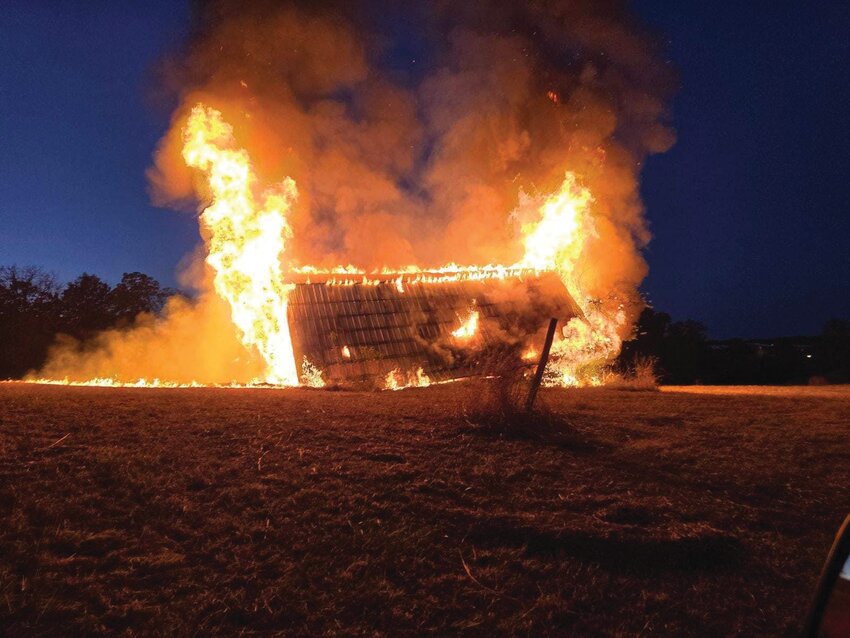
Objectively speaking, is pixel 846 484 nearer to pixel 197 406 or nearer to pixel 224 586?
pixel 224 586

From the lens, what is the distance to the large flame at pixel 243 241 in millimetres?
14141

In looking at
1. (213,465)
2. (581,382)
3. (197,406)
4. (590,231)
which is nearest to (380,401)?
(197,406)

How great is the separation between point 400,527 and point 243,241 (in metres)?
11.6

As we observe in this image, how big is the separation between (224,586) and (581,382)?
1301cm

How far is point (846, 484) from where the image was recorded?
519 cm

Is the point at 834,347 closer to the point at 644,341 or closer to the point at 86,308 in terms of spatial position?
the point at 644,341

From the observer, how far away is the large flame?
14141 millimetres

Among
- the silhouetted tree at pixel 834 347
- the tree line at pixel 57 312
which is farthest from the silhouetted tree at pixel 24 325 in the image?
the silhouetted tree at pixel 834 347

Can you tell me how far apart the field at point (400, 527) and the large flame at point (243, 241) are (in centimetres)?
732

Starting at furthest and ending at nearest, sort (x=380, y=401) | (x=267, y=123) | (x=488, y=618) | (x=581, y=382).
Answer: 1. (x=267, y=123)
2. (x=581, y=382)
3. (x=380, y=401)
4. (x=488, y=618)

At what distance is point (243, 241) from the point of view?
559 inches

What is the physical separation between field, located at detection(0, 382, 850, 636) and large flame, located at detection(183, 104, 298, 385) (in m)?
7.32

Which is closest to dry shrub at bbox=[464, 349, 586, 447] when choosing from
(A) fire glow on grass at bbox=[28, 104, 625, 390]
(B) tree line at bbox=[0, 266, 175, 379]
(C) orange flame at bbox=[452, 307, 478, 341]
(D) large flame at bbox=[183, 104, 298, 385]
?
(A) fire glow on grass at bbox=[28, 104, 625, 390]

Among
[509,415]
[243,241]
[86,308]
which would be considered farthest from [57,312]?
[509,415]
